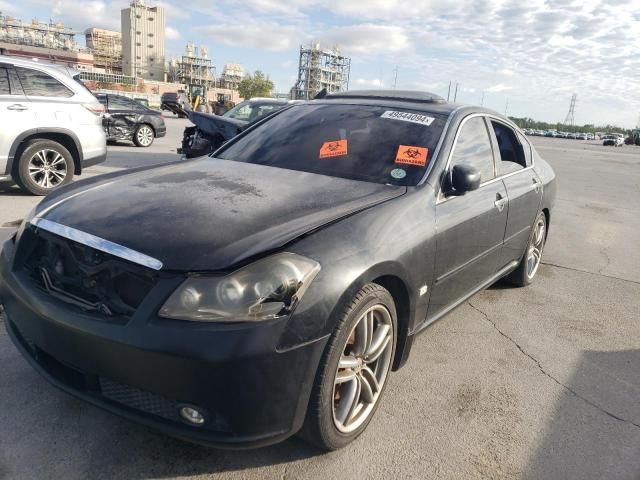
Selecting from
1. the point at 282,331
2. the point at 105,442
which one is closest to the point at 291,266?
the point at 282,331

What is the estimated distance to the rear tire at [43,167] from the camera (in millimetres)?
6617

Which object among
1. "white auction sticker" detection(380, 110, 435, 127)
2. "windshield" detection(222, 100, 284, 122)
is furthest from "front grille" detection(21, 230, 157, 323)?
"windshield" detection(222, 100, 284, 122)

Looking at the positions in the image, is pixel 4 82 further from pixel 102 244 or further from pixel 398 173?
pixel 398 173

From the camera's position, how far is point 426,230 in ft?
8.63

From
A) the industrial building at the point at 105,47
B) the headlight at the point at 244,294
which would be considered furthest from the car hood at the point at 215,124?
the industrial building at the point at 105,47

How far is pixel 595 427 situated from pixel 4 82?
7.17 meters

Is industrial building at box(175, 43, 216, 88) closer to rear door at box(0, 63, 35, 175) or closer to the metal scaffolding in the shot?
the metal scaffolding

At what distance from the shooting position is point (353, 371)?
2322 millimetres

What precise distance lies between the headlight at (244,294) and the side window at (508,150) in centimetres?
241

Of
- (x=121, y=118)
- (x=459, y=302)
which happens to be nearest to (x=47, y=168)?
(x=459, y=302)

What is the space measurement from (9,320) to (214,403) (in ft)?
4.19

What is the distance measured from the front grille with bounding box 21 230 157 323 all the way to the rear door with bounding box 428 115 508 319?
158 centimetres

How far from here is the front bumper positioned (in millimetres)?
1772

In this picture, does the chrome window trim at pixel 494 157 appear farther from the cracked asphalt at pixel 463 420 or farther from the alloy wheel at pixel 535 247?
the cracked asphalt at pixel 463 420
